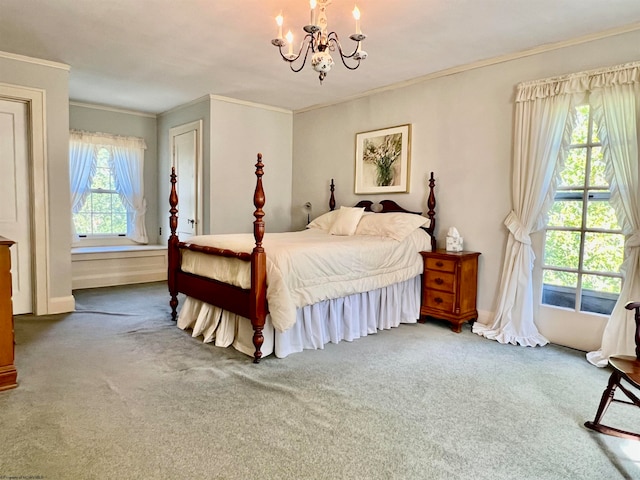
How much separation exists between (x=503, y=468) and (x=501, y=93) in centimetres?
→ 310

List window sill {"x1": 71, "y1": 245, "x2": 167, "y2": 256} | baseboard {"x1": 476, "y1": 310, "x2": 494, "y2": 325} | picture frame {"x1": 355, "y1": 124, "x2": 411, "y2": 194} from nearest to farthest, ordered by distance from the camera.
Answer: baseboard {"x1": 476, "y1": 310, "x2": 494, "y2": 325}, picture frame {"x1": 355, "y1": 124, "x2": 411, "y2": 194}, window sill {"x1": 71, "y1": 245, "x2": 167, "y2": 256}

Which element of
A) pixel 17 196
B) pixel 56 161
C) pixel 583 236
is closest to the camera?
pixel 583 236

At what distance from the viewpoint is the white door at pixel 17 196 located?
12.5 feet

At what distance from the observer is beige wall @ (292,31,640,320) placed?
326cm

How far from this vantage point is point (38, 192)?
3.91 m

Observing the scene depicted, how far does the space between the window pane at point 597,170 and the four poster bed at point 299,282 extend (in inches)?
53.6

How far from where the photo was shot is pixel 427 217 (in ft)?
13.7

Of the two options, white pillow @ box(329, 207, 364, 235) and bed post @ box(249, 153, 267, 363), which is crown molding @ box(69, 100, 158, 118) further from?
bed post @ box(249, 153, 267, 363)

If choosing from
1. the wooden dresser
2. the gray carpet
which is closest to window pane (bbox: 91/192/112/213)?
the gray carpet

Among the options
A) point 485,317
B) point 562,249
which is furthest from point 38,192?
point 562,249

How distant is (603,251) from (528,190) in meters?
0.73

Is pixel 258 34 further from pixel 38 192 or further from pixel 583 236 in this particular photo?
pixel 583 236

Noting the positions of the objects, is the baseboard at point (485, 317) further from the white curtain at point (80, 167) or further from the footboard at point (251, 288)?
the white curtain at point (80, 167)

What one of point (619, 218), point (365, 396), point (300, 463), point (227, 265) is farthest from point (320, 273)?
point (619, 218)
